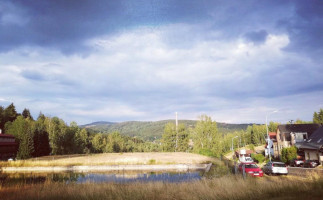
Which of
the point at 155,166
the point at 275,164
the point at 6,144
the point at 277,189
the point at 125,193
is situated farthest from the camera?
the point at 6,144

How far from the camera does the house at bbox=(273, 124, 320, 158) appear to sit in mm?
69125

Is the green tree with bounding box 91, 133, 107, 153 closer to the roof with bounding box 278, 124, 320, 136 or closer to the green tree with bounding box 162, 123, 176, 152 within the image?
the green tree with bounding box 162, 123, 176, 152

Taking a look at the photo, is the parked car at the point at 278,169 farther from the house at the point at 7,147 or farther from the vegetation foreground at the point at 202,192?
the house at the point at 7,147

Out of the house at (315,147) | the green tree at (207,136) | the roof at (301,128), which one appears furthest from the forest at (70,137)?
the house at (315,147)

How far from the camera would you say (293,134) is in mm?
69500

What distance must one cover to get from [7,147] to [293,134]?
265 ft

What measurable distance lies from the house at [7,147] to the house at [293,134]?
7865 cm

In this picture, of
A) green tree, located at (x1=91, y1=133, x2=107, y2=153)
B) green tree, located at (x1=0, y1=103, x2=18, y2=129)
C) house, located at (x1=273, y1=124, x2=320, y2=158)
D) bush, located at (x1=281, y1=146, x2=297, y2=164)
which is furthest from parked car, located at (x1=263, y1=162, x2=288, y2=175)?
green tree, located at (x1=0, y1=103, x2=18, y2=129)

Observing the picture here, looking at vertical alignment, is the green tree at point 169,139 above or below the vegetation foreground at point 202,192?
below

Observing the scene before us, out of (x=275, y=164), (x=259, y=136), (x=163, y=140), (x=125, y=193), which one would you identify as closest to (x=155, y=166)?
(x=275, y=164)

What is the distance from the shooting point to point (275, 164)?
100.0 feet

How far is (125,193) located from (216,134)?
255ft

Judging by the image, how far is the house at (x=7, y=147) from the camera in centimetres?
6141

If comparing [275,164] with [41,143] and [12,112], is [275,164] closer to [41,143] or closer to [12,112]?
[41,143]
